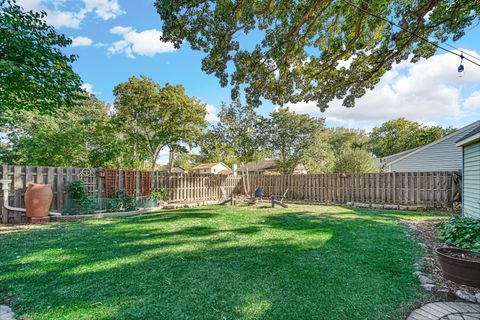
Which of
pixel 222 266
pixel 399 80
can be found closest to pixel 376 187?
pixel 399 80

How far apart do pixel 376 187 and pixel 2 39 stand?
13.9m

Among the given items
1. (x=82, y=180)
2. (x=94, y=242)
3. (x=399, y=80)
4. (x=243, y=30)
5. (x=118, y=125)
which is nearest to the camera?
(x=94, y=242)

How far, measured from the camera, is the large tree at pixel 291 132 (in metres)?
22.2

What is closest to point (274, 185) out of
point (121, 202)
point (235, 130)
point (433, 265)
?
point (235, 130)

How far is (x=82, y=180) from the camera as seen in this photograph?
805 centimetres

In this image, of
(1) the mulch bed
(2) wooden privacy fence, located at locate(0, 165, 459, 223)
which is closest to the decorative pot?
(2) wooden privacy fence, located at locate(0, 165, 459, 223)

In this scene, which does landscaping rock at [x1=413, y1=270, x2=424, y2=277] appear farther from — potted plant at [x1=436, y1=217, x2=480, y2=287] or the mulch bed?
potted plant at [x1=436, y1=217, x2=480, y2=287]

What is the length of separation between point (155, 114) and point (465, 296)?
10.5m

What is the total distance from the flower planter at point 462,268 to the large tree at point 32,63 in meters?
8.55

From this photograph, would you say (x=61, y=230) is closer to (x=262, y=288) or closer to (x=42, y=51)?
(x=42, y=51)

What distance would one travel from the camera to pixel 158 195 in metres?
10.4

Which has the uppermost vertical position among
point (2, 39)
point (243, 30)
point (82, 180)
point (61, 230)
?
point (243, 30)

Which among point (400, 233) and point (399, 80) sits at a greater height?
point (399, 80)

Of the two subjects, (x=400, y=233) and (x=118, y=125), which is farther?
(x=118, y=125)
